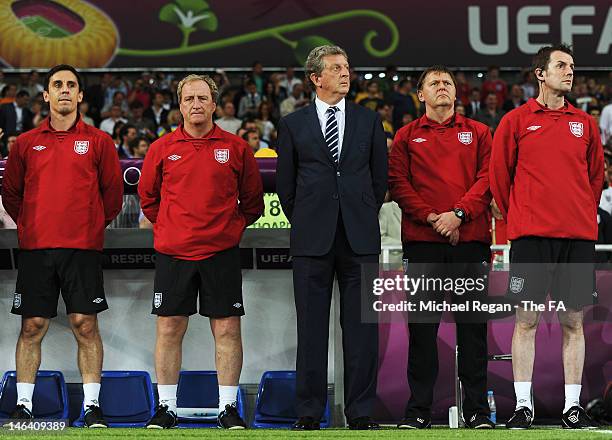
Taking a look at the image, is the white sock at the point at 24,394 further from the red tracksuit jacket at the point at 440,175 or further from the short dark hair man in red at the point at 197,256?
the red tracksuit jacket at the point at 440,175

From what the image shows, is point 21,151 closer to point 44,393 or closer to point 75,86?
point 75,86

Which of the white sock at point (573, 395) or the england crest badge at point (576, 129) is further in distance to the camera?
the england crest badge at point (576, 129)

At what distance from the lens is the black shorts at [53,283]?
6.18 m

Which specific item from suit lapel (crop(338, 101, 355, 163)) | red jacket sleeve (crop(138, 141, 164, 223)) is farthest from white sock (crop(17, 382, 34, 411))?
suit lapel (crop(338, 101, 355, 163))

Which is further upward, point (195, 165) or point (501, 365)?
point (195, 165)

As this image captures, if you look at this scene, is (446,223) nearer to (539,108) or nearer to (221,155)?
(539,108)

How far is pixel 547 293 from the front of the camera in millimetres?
5871

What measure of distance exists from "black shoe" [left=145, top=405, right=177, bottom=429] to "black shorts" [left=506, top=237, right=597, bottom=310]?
1.94m

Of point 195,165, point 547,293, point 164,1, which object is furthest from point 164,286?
point 164,1

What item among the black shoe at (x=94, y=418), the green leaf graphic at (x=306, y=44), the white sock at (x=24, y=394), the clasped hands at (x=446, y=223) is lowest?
the black shoe at (x=94, y=418)

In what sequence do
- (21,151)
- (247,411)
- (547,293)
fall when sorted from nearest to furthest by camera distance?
(547,293) → (21,151) → (247,411)

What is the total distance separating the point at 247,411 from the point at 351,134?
6.48 feet

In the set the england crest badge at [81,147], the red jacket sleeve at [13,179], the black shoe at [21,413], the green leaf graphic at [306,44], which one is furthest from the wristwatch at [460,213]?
the green leaf graphic at [306,44]

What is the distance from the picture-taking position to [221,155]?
6113mm
